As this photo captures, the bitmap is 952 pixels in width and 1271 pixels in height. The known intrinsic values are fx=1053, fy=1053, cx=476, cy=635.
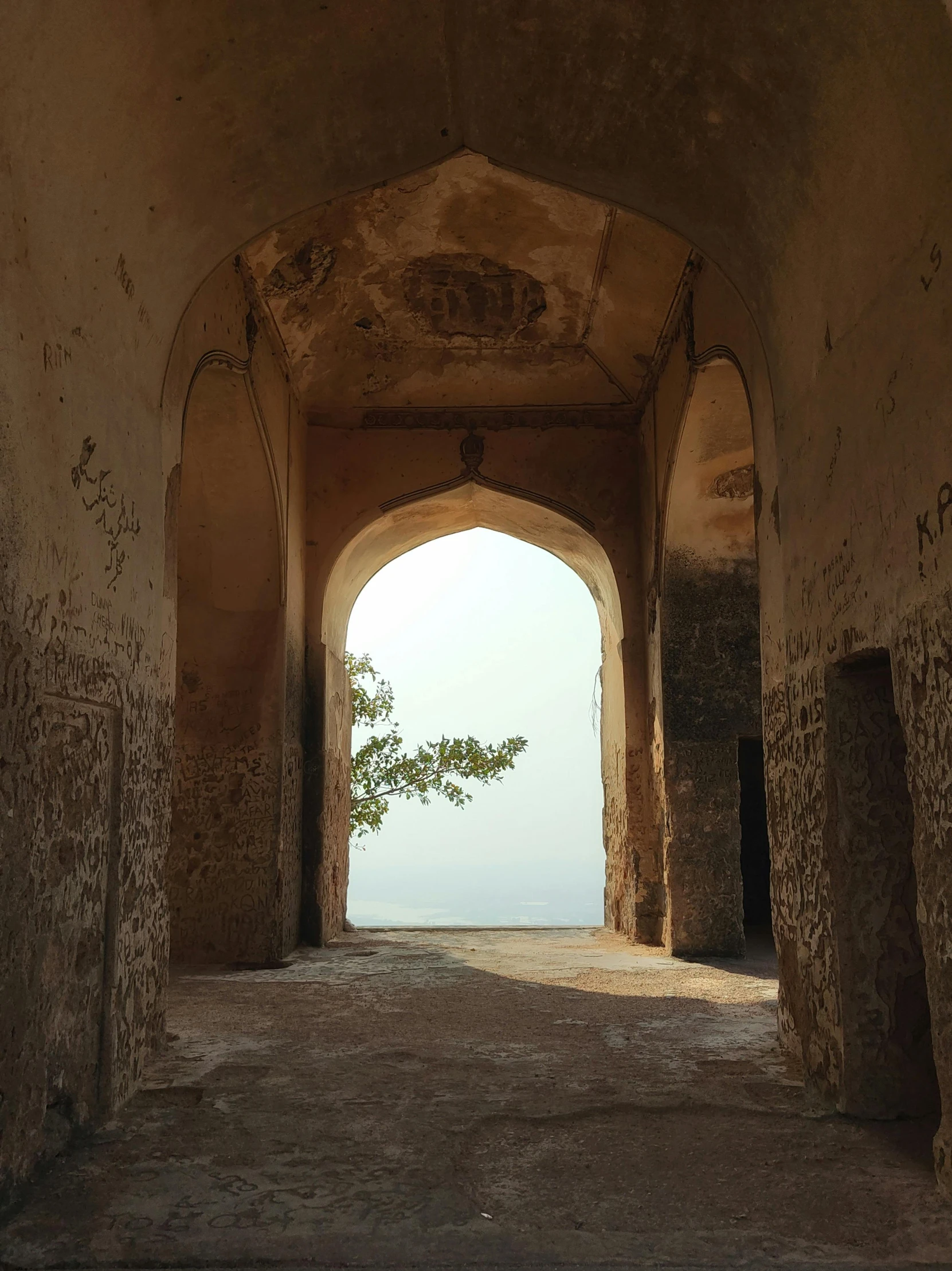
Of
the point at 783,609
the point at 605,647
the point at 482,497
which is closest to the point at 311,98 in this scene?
the point at 783,609

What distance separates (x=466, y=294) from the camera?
766cm

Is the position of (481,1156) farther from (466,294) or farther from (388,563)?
(388,563)

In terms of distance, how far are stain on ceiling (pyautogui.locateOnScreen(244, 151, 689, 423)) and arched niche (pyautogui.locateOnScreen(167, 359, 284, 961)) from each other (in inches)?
46.2

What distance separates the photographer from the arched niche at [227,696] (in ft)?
23.8

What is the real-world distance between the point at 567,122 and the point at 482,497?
15.7 feet

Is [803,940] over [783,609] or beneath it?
beneath

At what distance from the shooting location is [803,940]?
407cm

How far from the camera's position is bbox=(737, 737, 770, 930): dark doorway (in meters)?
10.7

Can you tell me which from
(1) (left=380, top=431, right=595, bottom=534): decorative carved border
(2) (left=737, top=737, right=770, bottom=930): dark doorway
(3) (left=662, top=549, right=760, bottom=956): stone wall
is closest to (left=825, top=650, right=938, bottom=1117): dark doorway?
(3) (left=662, top=549, right=760, bottom=956): stone wall

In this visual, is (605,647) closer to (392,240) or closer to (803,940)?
(392,240)

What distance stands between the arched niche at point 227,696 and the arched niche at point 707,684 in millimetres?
2887

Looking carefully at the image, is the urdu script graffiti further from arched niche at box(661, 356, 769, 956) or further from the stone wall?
the stone wall

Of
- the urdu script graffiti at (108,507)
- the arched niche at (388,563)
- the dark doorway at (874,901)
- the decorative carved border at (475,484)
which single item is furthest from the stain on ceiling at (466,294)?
the dark doorway at (874,901)

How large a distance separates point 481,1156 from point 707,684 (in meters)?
5.14
